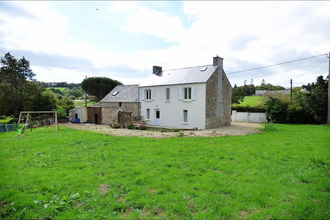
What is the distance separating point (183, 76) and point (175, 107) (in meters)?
3.79

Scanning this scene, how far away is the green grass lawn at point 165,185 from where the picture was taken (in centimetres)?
379

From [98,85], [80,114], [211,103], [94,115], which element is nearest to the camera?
[211,103]

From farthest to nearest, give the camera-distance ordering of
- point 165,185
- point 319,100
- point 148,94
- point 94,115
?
point 94,115, point 148,94, point 319,100, point 165,185

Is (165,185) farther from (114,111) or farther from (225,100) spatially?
(114,111)

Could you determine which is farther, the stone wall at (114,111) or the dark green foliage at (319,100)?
the stone wall at (114,111)

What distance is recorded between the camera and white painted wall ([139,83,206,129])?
19172 mm

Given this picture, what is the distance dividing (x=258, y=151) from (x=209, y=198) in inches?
207

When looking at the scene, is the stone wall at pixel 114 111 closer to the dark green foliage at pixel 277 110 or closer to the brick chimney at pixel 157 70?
the brick chimney at pixel 157 70

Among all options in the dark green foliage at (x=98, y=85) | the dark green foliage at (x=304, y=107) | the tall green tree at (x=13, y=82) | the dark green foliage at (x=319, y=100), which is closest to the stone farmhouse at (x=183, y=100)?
the dark green foliage at (x=304, y=107)

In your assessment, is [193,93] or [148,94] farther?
[148,94]

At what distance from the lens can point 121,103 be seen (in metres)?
27.3

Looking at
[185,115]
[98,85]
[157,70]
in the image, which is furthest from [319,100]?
[98,85]

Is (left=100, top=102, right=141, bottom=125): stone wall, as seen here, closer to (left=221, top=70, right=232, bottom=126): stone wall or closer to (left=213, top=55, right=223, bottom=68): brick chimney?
(left=221, top=70, right=232, bottom=126): stone wall

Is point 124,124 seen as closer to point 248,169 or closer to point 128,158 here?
point 128,158
